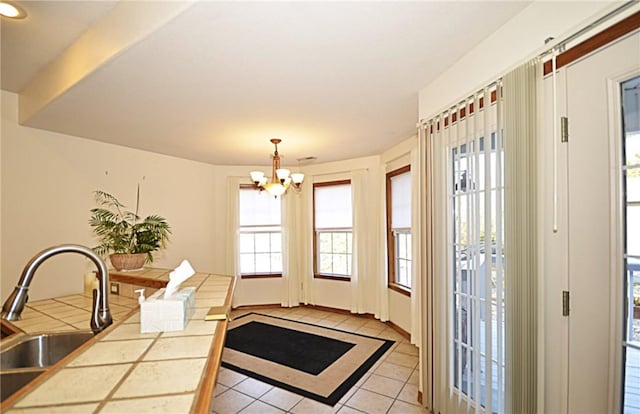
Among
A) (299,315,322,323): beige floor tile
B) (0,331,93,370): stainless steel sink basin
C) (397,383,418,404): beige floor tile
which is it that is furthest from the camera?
(299,315,322,323): beige floor tile

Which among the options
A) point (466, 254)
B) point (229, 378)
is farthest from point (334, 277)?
point (466, 254)

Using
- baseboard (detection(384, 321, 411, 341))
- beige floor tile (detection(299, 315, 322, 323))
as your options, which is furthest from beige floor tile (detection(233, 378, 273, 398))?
baseboard (detection(384, 321, 411, 341))

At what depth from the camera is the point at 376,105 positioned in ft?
9.44

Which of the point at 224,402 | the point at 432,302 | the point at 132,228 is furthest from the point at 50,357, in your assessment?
the point at 432,302

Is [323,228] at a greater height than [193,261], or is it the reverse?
[323,228]

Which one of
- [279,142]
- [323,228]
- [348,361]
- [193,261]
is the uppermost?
[279,142]

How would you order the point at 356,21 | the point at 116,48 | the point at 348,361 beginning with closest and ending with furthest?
the point at 356,21
the point at 116,48
the point at 348,361

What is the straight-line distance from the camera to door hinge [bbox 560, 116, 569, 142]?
146 centimetres

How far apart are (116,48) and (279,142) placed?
2.28m

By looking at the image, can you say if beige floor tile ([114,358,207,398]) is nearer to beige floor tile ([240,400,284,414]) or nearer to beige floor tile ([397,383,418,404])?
beige floor tile ([240,400,284,414])

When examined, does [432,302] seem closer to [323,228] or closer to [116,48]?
[116,48]

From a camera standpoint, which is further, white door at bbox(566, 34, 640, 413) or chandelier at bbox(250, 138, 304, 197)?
chandelier at bbox(250, 138, 304, 197)

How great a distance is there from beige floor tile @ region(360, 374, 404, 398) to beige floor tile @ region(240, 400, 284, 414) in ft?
2.80

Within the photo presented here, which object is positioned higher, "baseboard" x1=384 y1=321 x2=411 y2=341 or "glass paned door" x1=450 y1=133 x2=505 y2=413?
"glass paned door" x1=450 y1=133 x2=505 y2=413
